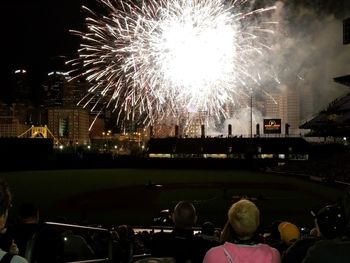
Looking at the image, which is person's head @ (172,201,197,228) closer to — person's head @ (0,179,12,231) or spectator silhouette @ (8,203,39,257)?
spectator silhouette @ (8,203,39,257)

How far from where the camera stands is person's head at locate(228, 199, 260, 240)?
3.39 metres

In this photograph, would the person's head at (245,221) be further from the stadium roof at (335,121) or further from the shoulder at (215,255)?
the stadium roof at (335,121)

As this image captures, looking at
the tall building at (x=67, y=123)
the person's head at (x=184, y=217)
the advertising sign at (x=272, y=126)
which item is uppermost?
the tall building at (x=67, y=123)

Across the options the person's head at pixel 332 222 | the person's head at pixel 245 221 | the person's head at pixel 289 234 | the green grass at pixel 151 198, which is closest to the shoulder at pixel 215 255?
the person's head at pixel 245 221

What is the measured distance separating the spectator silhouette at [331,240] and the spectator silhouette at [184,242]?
106 cm

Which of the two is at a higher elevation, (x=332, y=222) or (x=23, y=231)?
(x=332, y=222)

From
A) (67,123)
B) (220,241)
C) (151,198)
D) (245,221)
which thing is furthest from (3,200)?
(67,123)

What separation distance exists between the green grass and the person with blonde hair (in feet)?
51.0

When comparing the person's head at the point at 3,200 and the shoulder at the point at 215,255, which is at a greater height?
the person's head at the point at 3,200

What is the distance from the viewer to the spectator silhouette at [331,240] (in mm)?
3188

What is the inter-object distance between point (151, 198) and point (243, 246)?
90.6ft

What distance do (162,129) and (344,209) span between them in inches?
4544

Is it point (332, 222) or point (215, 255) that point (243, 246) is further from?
point (332, 222)

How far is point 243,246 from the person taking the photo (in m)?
3.40
